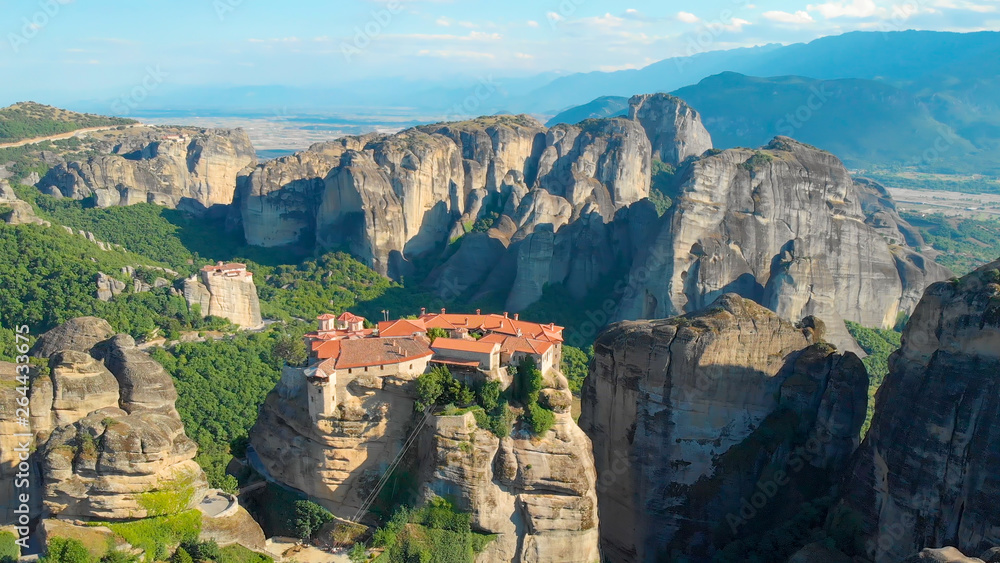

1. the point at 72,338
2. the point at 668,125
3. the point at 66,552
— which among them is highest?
the point at 668,125

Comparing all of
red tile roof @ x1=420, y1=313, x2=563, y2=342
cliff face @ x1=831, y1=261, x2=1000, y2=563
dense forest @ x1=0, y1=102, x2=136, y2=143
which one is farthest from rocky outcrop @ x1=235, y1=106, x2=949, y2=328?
A: dense forest @ x1=0, y1=102, x2=136, y2=143

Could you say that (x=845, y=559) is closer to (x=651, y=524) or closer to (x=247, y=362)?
(x=651, y=524)

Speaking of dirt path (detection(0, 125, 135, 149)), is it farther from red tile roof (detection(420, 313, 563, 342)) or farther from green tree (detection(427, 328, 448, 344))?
green tree (detection(427, 328, 448, 344))

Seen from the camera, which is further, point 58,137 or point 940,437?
point 58,137

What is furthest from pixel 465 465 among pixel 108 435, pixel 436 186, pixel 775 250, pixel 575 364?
pixel 436 186

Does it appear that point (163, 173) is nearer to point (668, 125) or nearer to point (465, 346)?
point (668, 125)

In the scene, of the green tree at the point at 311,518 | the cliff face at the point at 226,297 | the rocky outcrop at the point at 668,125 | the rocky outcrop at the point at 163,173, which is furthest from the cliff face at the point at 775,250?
the rocky outcrop at the point at 163,173
